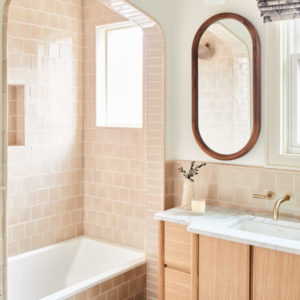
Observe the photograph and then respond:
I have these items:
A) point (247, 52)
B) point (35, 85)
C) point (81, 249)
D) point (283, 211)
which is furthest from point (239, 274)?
point (35, 85)

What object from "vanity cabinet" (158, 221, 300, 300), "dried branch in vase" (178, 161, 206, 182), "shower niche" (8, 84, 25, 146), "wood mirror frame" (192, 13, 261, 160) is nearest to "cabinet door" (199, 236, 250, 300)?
"vanity cabinet" (158, 221, 300, 300)

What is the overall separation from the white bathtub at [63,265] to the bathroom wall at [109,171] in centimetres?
15

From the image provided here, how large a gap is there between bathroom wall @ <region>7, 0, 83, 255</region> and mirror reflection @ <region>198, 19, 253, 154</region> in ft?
4.27

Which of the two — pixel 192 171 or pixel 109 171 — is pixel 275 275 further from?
pixel 109 171

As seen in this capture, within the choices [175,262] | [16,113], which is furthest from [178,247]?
[16,113]

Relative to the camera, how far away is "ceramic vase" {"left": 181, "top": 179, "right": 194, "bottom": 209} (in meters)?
3.04

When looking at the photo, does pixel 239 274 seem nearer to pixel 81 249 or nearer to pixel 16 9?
pixel 81 249

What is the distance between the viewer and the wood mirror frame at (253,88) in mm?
2896

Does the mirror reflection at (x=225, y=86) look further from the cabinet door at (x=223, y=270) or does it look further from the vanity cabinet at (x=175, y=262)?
the cabinet door at (x=223, y=270)

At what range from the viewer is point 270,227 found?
2719 mm

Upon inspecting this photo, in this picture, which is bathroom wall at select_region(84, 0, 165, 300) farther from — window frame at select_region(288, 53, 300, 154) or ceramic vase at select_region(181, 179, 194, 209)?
window frame at select_region(288, 53, 300, 154)

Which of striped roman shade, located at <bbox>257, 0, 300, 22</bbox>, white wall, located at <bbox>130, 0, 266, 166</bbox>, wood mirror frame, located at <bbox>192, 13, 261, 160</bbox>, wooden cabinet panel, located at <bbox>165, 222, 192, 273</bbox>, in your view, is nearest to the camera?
striped roman shade, located at <bbox>257, 0, 300, 22</bbox>

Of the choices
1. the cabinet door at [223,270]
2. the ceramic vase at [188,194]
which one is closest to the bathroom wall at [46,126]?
the ceramic vase at [188,194]

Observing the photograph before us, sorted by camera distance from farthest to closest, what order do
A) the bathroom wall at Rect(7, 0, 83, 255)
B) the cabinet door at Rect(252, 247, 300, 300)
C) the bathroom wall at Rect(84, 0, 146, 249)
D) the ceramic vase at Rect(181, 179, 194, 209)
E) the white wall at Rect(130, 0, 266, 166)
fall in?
the bathroom wall at Rect(84, 0, 146, 249) → the bathroom wall at Rect(7, 0, 83, 255) → the white wall at Rect(130, 0, 266, 166) → the ceramic vase at Rect(181, 179, 194, 209) → the cabinet door at Rect(252, 247, 300, 300)
